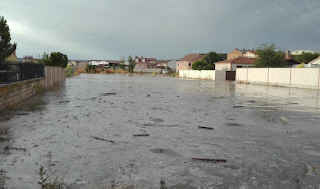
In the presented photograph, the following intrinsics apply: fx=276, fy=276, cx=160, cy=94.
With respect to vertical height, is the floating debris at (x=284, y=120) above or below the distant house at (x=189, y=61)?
below

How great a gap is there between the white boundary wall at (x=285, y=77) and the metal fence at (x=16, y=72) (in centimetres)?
A: 2311

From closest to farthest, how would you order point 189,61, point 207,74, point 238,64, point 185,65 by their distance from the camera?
1. point 207,74
2. point 238,64
3. point 189,61
4. point 185,65

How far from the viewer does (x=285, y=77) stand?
29.1 meters

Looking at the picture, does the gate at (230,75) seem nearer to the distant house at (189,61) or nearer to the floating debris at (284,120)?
the floating debris at (284,120)

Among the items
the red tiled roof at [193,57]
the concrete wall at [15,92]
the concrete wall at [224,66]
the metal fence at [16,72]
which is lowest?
the concrete wall at [15,92]

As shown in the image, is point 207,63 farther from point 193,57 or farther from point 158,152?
point 158,152

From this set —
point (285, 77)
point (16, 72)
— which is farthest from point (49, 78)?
point (285, 77)

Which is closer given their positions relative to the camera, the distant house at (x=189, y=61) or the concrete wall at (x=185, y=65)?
the distant house at (x=189, y=61)

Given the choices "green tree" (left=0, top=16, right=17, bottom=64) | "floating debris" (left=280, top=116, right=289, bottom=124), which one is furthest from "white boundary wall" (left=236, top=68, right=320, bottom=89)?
"green tree" (left=0, top=16, right=17, bottom=64)

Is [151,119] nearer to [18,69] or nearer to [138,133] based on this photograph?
[138,133]

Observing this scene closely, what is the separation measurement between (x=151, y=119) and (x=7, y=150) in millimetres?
4370

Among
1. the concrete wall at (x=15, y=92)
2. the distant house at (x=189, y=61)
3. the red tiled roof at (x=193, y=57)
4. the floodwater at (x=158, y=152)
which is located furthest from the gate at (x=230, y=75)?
the red tiled roof at (x=193, y=57)

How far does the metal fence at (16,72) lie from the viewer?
411 inches

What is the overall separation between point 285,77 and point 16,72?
26.0 meters
